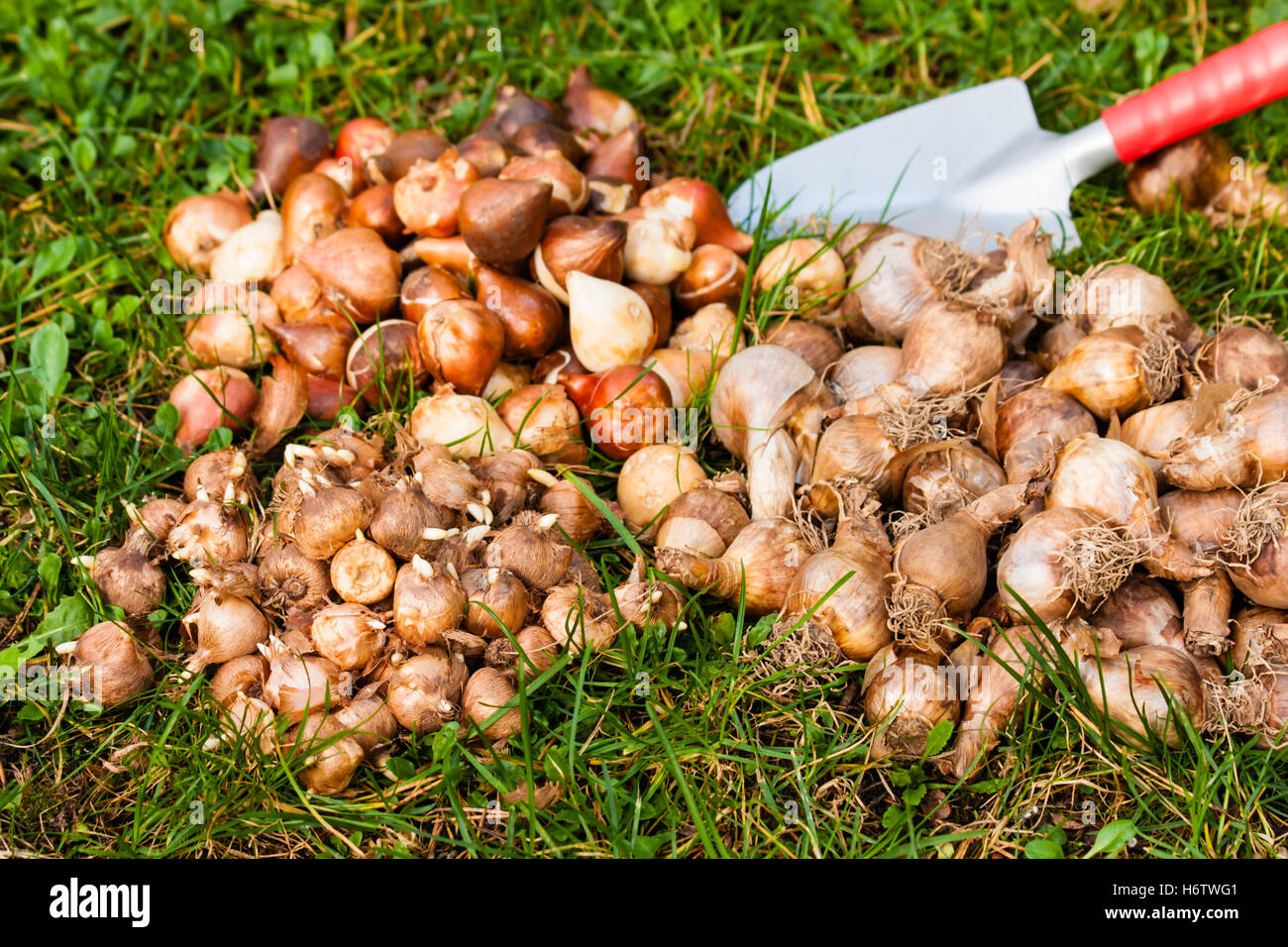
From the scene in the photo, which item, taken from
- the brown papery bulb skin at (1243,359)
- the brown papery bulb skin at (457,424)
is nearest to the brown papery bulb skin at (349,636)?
the brown papery bulb skin at (457,424)

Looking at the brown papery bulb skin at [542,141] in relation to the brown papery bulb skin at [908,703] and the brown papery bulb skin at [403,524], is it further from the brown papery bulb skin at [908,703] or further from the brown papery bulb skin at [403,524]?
the brown papery bulb skin at [908,703]

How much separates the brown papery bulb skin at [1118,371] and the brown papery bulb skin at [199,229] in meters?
2.42

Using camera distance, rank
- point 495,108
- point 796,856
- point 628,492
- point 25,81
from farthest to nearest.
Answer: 1. point 25,81
2. point 495,108
3. point 628,492
4. point 796,856

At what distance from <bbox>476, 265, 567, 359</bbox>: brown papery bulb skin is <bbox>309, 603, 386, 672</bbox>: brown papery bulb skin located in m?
0.93

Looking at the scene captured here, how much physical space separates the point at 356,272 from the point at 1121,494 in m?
1.97

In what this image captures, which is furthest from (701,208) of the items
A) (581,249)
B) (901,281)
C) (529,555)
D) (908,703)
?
(908,703)

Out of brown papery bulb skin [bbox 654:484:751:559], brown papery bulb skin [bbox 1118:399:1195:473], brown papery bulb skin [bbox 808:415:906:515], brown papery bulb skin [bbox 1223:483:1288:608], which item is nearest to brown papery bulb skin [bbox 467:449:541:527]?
brown papery bulb skin [bbox 654:484:751:559]

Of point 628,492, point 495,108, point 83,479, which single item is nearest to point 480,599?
point 628,492

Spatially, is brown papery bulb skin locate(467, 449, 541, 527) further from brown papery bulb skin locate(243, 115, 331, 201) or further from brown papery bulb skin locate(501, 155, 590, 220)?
brown papery bulb skin locate(243, 115, 331, 201)

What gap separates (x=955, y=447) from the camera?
2307 mm


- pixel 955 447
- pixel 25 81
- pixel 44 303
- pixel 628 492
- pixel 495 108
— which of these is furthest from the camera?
pixel 25 81

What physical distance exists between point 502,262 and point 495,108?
2.87 ft

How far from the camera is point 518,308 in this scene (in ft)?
8.66

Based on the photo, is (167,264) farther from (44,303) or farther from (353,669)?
(353,669)
